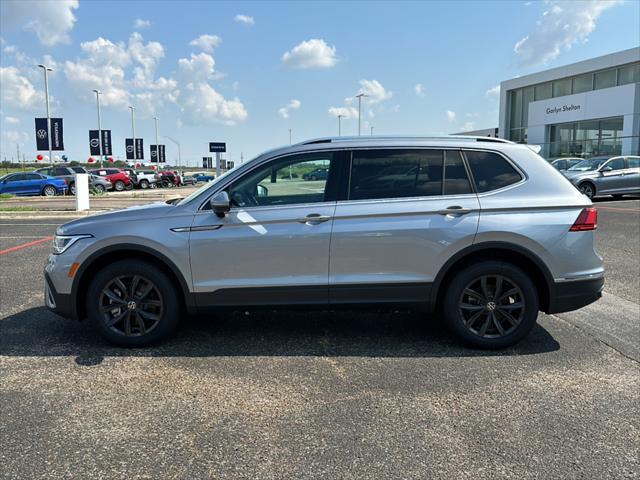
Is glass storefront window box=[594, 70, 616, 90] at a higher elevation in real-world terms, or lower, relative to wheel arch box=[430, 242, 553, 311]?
higher

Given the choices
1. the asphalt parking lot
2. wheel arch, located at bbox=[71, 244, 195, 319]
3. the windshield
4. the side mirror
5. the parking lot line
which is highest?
the windshield

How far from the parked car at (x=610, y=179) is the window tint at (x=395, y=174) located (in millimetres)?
16424

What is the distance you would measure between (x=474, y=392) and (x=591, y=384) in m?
0.89

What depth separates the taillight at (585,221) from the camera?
14.2 ft

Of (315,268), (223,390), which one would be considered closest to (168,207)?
(315,268)

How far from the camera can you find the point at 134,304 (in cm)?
443

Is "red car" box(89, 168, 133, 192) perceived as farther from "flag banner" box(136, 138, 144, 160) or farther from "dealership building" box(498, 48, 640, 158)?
"dealership building" box(498, 48, 640, 158)

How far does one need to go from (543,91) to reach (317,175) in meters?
44.6

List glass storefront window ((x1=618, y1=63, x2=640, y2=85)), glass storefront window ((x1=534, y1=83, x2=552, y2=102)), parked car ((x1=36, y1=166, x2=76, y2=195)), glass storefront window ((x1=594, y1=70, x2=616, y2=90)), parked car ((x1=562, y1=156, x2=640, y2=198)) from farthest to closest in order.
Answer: glass storefront window ((x1=534, y1=83, x2=552, y2=102))
glass storefront window ((x1=594, y1=70, x2=616, y2=90))
glass storefront window ((x1=618, y1=63, x2=640, y2=85))
parked car ((x1=36, y1=166, x2=76, y2=195))
parked car ((x1=562, y1=156, x2=640, y2=198))

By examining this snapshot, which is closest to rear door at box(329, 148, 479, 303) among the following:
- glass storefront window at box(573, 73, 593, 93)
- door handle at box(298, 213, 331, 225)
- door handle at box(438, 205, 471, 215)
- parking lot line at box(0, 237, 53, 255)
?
door handle at box(438, 205, 471, 215)

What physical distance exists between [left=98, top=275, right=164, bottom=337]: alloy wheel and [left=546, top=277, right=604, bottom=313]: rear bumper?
10.8 ft

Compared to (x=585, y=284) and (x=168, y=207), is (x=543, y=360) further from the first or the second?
(x=168, y=207)

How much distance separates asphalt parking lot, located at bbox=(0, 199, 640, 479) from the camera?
280 centimetres

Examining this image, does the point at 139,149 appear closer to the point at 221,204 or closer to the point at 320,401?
the point at 221,204
